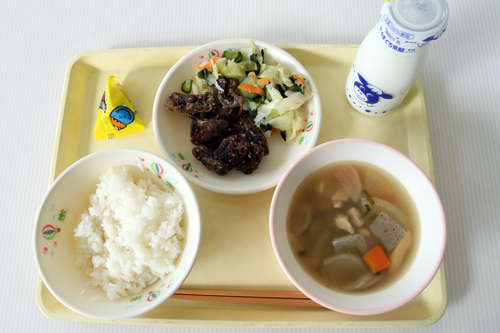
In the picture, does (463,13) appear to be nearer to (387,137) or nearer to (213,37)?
(387,137)

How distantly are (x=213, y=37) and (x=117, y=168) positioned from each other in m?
→ 0.89

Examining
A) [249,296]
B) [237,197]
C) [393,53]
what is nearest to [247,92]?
[237,197]

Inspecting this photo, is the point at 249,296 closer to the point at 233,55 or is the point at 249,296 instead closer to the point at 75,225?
the point at 75,225

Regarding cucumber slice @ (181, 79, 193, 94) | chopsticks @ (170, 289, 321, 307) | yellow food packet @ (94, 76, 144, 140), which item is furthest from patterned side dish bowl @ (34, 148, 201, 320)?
cucumber slice @ (181, 79, 193, 94)

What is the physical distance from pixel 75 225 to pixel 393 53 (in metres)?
1.36

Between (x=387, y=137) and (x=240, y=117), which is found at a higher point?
(x=240, y=117)

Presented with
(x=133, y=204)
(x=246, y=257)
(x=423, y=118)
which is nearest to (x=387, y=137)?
(x=423, y=118)

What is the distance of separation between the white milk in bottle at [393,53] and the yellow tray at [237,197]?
0.39 ft

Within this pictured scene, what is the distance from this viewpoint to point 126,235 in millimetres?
1201

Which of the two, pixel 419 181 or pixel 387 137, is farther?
pixel 387 137

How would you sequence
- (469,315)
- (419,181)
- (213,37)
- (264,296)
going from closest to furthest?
(419,181) → (264,296) → (469,315) → (213,37)

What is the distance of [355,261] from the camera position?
3.92 ft

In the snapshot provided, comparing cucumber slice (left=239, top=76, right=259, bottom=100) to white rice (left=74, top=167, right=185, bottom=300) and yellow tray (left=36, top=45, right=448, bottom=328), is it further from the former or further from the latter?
white rice (left=74, top=167, right=185, bottom=300)

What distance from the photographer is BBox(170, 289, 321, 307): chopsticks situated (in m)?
1.26
